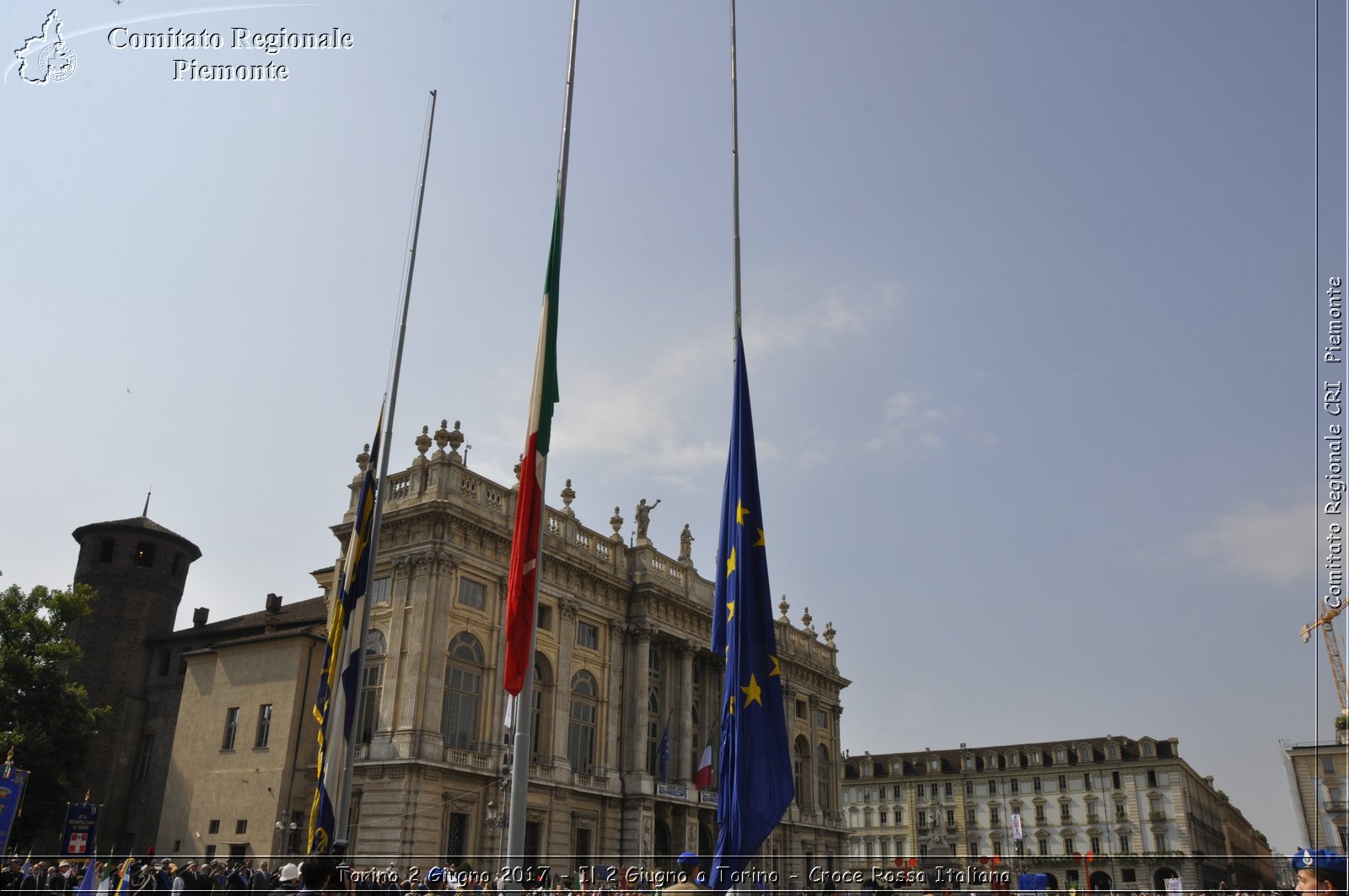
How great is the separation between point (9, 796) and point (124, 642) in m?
21.1

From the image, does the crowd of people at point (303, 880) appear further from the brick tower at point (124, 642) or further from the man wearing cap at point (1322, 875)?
the brick tower at point (124, 642)

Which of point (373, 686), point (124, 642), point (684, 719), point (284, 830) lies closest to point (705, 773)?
point (684, 719)

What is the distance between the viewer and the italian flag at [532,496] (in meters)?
11.3

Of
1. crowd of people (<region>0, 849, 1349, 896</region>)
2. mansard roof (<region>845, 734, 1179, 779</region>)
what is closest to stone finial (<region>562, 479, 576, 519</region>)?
crowd of people (<region>0, 849, 1349, 896</region>)

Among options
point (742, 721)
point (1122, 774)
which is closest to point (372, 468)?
point (742, 721)

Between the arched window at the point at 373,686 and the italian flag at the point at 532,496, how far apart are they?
2452 centimetres

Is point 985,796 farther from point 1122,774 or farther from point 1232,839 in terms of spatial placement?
point 1232,839

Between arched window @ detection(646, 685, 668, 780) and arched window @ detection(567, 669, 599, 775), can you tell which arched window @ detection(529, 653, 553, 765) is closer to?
arched window @ detection(567, 669, 599, 775)

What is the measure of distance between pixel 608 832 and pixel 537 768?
5.31 m

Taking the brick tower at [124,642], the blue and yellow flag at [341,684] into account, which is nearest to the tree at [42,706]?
the brick tower at [124,642]

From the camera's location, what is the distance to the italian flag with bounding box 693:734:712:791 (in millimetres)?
43625

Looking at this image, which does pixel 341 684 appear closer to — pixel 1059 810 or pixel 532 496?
pixel 532 496

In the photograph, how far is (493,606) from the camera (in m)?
36.9

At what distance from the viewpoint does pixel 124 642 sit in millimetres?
48062
